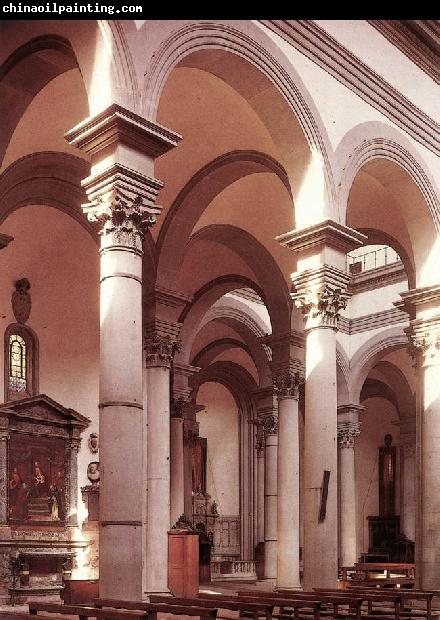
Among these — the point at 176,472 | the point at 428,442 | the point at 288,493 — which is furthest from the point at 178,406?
the point at 428,442

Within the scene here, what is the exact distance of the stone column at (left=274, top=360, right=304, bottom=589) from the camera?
608 inches

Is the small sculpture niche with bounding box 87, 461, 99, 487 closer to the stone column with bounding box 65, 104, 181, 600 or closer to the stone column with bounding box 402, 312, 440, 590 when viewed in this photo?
the stone column with bounding box 402, 312, 440, 590

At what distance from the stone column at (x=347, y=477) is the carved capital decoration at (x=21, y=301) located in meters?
10.3

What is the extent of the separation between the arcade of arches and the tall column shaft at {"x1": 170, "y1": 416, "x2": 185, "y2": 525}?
4 centimetres

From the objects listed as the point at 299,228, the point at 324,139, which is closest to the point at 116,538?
the point at 299,228

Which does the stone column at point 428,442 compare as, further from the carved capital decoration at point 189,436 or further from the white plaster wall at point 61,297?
the carved capital decoration at point 189,436

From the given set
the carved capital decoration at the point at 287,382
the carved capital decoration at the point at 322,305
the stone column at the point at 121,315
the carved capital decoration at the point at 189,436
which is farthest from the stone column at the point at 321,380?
the carved capital decoration at the point at 189,436

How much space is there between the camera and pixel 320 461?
11250 millimetres

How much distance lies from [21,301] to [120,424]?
329 inches

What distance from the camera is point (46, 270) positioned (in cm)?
1677

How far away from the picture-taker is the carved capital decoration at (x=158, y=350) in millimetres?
15078

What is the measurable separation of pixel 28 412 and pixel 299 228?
667cm

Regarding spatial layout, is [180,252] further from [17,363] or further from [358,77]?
[358,77]

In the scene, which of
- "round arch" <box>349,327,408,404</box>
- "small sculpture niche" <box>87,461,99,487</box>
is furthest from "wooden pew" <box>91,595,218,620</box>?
"round arch" <box>349,327,408,404</box>
